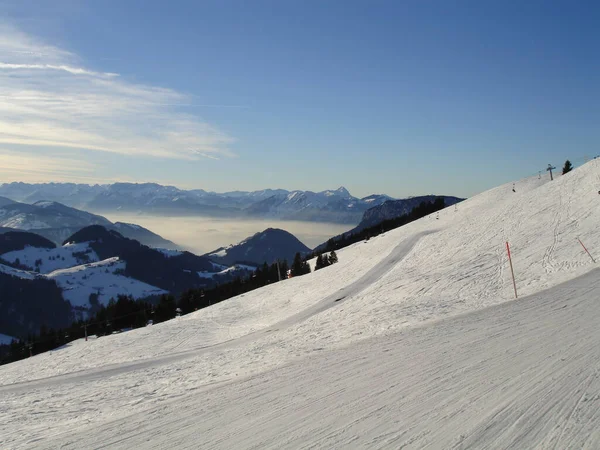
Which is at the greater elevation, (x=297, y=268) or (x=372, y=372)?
(x=297, y=268)

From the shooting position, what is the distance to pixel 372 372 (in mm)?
11805

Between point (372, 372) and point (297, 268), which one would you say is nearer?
point (372, 372)

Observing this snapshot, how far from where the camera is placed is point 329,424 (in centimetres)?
890

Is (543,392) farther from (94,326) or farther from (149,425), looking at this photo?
(94,326)

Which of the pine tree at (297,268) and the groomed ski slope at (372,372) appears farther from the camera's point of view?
the pine tree at (297,268)

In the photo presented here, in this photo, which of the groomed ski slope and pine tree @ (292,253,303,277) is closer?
the groomed ski slope

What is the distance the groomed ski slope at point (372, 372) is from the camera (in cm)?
859

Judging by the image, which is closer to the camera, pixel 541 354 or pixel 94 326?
pixel 541 354

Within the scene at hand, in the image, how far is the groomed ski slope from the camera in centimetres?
859

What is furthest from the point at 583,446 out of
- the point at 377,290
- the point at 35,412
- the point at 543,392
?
the point at 377,290

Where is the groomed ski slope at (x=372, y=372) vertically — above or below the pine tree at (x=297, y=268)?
below

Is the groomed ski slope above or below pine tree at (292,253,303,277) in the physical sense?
below

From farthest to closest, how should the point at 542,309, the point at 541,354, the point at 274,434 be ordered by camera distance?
the point at 542,309 → the point at 541,354 → the point at 274,434

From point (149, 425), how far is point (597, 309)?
48.0ft
